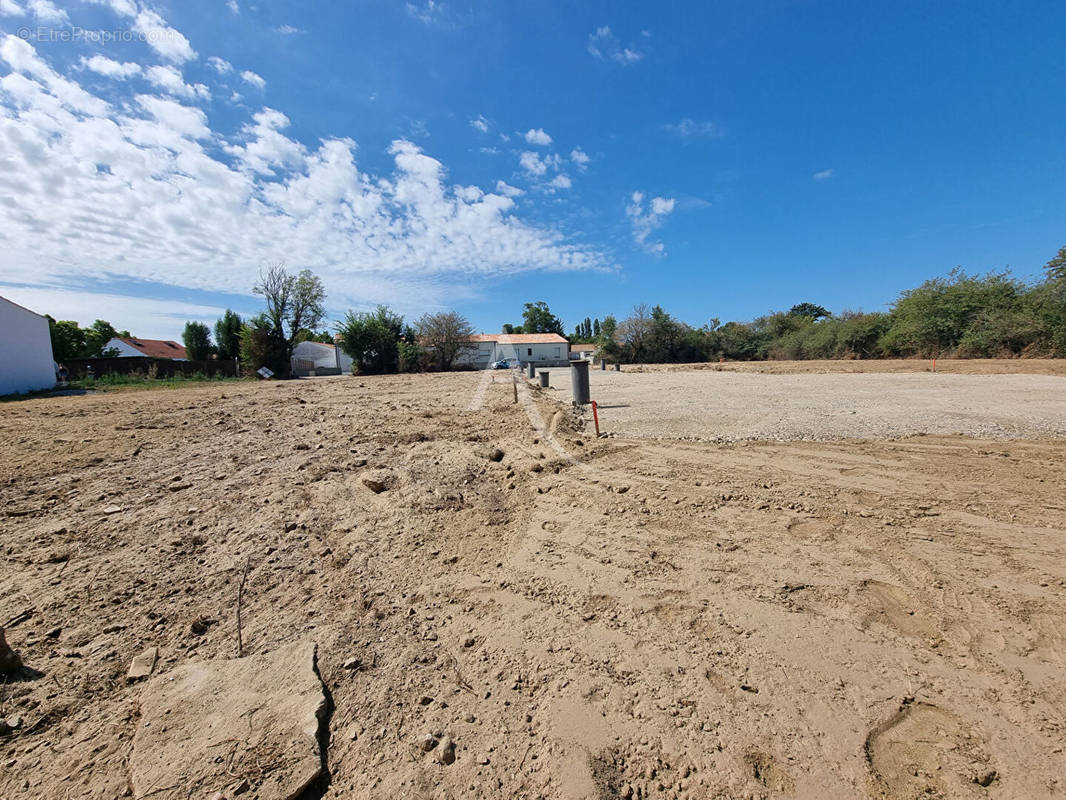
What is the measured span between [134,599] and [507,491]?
2890 mm

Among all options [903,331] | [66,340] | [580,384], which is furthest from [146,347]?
[903,331]

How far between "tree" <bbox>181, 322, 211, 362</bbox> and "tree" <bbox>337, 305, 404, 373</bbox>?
16.6 meters

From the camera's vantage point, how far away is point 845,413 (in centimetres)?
826

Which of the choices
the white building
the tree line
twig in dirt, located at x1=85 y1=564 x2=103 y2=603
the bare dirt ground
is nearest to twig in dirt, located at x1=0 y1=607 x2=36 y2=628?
the bare dirt ground

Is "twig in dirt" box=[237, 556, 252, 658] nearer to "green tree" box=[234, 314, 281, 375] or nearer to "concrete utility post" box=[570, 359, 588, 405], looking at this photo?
"concrete utility post" box=[570, 359, 588, 405]

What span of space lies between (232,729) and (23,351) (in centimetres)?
2715

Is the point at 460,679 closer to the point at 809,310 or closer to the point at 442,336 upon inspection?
the point at 442,336

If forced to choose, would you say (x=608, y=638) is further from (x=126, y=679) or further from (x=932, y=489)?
(x=932, y=489)

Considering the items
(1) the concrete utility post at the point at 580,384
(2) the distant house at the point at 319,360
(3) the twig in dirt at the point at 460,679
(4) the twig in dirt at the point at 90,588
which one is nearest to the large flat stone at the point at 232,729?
(3) the twig in dirt at the point at 460,679

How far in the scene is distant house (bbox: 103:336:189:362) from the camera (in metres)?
46.3

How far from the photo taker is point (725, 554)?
2930 mm

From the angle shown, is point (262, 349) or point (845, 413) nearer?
point (845, 413)

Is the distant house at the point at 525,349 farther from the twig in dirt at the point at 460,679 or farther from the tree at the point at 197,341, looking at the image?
the twig in dirt at the point at 460,679

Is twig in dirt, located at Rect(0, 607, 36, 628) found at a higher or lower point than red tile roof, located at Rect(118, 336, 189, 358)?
lower
